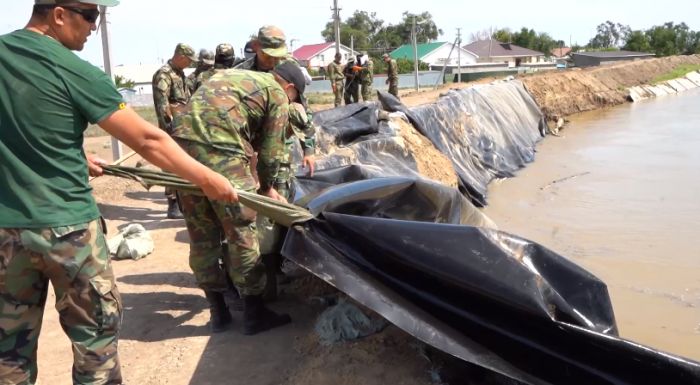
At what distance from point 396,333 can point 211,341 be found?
100 centimetres

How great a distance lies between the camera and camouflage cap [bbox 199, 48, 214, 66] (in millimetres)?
6086

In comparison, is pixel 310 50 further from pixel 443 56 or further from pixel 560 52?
pixel 560 52

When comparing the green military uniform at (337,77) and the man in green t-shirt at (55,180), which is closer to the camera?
the man in green t-shirt at (55,180)

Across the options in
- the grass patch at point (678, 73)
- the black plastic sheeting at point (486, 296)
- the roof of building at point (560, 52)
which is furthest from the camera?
the roof of building at point (560, 52)

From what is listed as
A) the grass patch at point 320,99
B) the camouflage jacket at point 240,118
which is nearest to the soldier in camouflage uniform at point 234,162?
the camouflage jacket at point 240,118

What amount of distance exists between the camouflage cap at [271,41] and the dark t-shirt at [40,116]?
5.00ft

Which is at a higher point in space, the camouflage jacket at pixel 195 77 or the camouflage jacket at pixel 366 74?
the camouflage jacket at pixel 195 77

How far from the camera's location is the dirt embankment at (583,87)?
1822 centimetres

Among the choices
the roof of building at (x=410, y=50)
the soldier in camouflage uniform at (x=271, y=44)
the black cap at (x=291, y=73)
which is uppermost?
the soldier in camouflage uniform at (x=271, y=44)

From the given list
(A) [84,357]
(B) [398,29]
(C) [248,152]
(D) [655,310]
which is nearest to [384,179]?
(C) [248,152]

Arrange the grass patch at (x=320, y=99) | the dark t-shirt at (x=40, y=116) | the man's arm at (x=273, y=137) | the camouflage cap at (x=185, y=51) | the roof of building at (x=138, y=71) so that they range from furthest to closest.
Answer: the roof of building at (x=138, y=71)
the grass patch at (x=320, y=99)
the camouflage cap at (x=185, y=51)
the man's arm at (x=273, y=137)
the dark t-shirt at (x=40, y=116)

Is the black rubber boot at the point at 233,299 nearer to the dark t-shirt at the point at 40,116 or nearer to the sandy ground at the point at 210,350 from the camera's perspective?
the sandy ground at the point at 210,350

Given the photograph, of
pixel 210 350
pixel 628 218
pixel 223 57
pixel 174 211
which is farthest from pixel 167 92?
pixel 628 218

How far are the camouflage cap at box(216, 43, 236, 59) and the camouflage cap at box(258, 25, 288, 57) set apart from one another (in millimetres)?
2872
